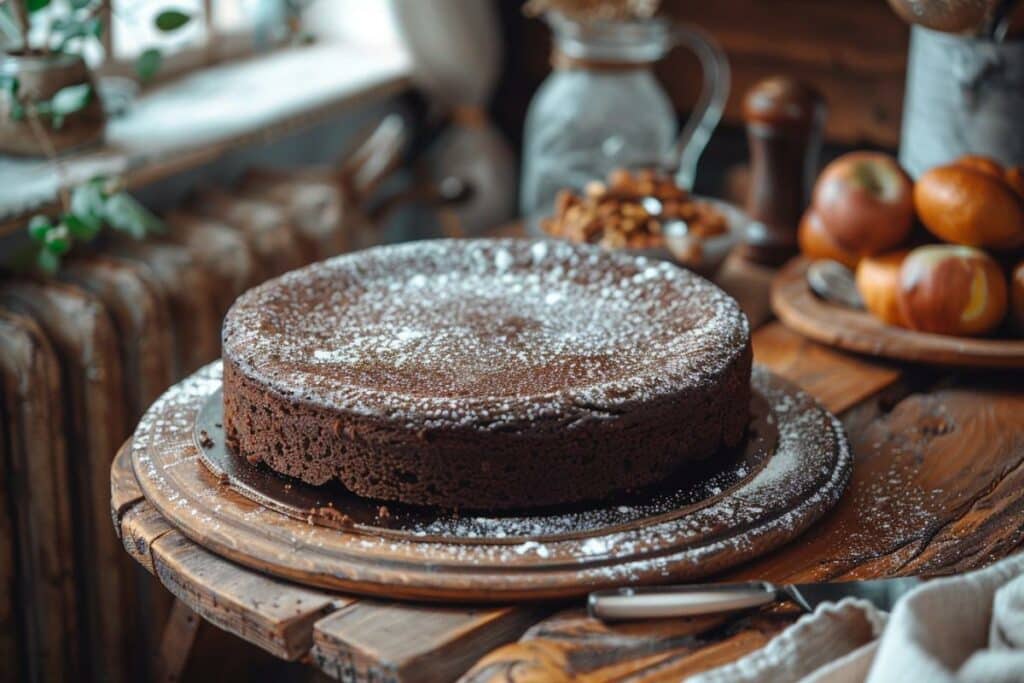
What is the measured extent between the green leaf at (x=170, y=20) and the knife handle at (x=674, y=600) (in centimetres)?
95

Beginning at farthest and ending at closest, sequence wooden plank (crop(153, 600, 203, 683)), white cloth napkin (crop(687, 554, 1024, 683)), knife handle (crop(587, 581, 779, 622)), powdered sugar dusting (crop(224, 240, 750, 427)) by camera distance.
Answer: wooden plank (crop(153, 600, 203, 683))
powdered sugar dusting (crop(224, 240, 750, 427))
knife handle (crop(587, 581, 779, 622))
white cloth napkin (crop(687, 554, 1024, 683))

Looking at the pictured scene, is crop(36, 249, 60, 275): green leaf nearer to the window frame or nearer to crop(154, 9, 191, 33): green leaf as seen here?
crop(154, 9, 191, 33): green leaf

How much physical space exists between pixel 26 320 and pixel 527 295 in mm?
630

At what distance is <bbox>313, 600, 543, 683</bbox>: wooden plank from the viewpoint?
0.78 meters

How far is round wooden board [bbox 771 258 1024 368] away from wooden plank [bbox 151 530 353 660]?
68cm

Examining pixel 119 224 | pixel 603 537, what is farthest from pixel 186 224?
pixel 603 537

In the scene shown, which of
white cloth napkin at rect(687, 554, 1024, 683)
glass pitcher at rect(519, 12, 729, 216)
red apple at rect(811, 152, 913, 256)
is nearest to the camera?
white cloth napkin at rect(687, 554, 1024, 683)

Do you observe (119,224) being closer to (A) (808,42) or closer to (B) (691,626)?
(B) (691,626)

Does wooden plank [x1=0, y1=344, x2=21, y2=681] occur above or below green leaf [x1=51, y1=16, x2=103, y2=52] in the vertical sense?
below

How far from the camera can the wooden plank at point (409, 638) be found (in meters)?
0.78

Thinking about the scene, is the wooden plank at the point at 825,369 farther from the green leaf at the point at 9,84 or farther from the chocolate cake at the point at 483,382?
the green leaf at the point at 9,84

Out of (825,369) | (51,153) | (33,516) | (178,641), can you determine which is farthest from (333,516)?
(51,153)

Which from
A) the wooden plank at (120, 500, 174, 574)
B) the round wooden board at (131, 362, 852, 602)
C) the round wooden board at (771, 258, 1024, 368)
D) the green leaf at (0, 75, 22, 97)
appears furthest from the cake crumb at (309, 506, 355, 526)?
the green leaf at (0, 75, 22, 97)

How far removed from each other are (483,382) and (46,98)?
33.8 inches
